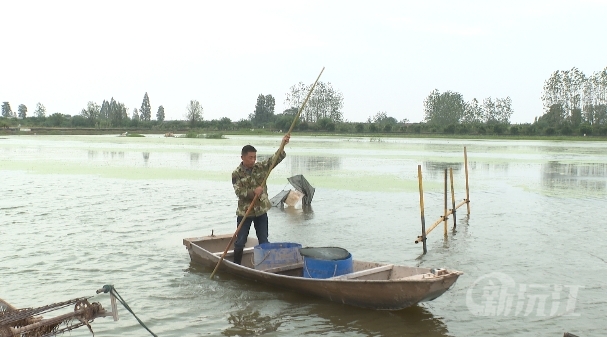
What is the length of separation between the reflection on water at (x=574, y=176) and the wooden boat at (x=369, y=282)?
13.7 metres

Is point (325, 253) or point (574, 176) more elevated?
point (325, 253)

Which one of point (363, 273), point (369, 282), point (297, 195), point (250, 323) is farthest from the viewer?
point (297, 195)

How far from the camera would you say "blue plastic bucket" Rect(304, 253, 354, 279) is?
6.81 meters

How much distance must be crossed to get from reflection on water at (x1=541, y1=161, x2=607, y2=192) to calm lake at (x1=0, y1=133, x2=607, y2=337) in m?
0.17

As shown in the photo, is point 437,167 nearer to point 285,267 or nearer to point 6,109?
point 285,267

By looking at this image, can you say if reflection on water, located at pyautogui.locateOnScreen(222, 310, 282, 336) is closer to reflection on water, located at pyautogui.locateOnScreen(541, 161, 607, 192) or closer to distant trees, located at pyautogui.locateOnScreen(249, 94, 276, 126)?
reflection on water, located at pyautogui.locateOnScreen(541, 161, 607, 192)

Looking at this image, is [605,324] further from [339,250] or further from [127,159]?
[127,159]

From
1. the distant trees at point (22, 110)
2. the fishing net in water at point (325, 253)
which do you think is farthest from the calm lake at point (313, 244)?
the distant trees at point (22, 110)

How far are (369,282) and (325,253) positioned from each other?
937 mm

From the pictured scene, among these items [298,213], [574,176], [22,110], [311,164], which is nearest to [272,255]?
[298,213]

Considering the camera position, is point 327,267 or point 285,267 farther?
point 285,267

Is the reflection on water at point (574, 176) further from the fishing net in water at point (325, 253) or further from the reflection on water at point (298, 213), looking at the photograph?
the fishing net in water at point (325, 253)

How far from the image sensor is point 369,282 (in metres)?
6.24

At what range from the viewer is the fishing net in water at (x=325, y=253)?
6898mm
